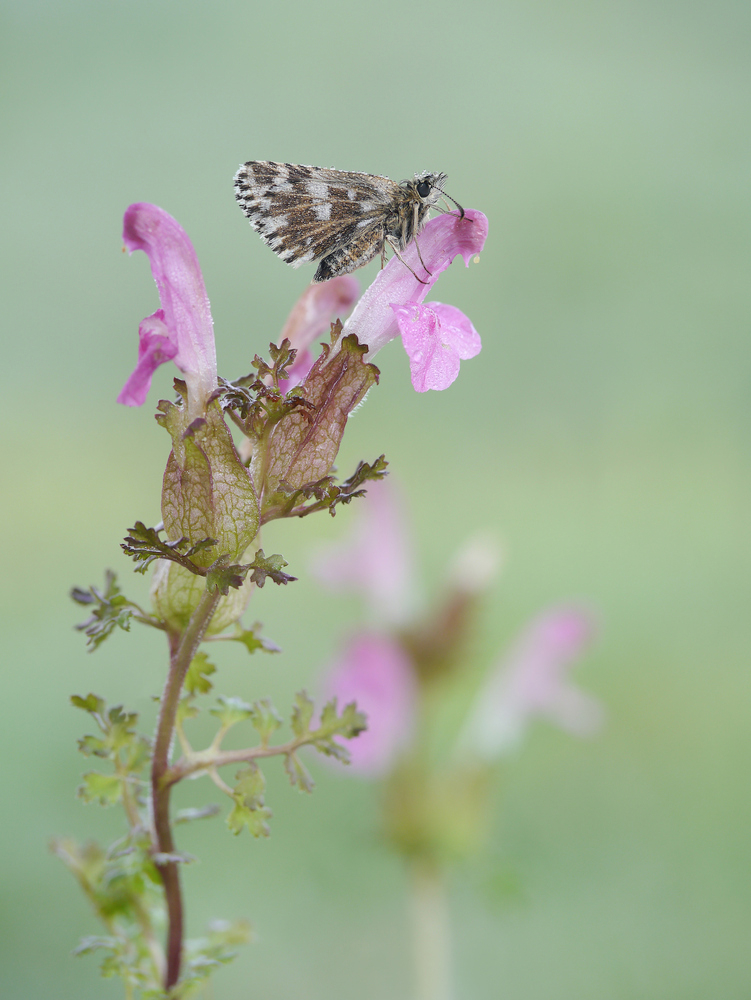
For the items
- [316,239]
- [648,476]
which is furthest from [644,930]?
[648,476]

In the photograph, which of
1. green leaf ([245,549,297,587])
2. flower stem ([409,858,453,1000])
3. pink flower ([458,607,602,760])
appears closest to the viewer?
green leaf ([245,549,297,587])

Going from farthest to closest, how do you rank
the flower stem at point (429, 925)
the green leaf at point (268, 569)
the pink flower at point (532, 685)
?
the pink flower at point (532, 685), the flower stem at point (429, 925), the green leaf at point (268, 569)

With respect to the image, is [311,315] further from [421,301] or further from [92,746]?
[92,746]

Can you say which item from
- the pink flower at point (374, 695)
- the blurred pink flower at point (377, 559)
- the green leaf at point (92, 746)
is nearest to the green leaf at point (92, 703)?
the green leaf at point (92, 746)

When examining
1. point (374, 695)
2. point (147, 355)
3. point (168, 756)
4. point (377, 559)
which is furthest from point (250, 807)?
point (377, 559)

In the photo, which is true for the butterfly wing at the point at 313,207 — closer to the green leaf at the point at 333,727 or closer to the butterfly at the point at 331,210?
the butterfly at the point at 331,210

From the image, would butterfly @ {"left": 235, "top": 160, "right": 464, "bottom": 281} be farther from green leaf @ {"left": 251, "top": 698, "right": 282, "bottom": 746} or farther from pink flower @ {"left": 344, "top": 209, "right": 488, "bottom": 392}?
green leaf @ {"left": 251, "top": 698, "right": 282, "bottom": 746}

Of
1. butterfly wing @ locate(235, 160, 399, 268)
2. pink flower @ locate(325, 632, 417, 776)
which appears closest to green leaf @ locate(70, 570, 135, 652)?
butterfly wing @ locate(235, 160, 399, 268)
